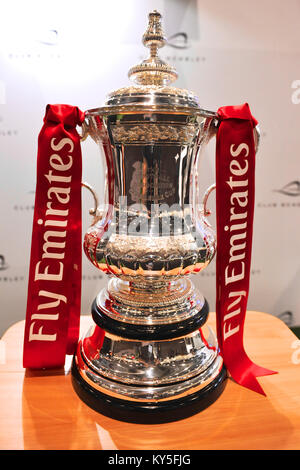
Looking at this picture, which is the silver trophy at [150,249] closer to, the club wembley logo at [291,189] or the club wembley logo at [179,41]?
the club wembley logo at [179,41]

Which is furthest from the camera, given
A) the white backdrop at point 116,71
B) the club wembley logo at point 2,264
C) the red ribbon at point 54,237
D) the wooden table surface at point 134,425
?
the club wembley logo at point 2,264

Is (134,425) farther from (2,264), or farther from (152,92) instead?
(2,264)

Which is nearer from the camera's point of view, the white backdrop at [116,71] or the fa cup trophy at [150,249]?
the fa cup trophy at [150,249]

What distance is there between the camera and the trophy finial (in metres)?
0.74

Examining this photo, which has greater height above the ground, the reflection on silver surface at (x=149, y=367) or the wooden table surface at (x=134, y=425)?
the reflection on silver surface at (x=149, y=367)

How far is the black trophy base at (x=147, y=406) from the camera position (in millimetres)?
641

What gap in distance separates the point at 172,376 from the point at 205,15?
1.17 meters

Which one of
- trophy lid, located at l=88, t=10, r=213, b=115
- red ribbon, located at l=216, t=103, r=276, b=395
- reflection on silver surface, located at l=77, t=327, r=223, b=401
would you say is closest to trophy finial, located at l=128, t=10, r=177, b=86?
trophy lid, located at l=88, t=10, r=213, b=115

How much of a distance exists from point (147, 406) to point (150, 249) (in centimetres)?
31

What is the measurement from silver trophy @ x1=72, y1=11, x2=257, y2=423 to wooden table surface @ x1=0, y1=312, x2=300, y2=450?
0.03 m

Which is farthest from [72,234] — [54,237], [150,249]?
[150,249]

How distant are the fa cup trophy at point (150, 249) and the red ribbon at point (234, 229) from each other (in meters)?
0.04

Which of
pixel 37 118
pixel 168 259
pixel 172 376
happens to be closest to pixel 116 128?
pixel 168 259

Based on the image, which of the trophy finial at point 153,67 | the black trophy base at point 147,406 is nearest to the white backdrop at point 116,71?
the trophy finial at point 153,67
